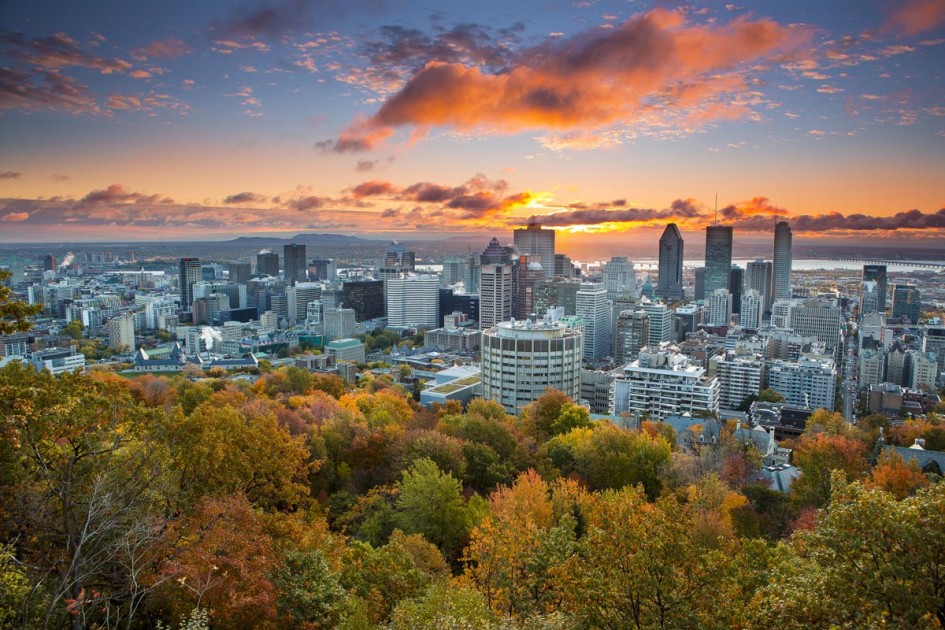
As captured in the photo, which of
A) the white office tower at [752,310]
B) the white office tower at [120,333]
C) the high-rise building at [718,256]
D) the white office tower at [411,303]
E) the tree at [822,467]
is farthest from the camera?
the high-rise building at [718,256]

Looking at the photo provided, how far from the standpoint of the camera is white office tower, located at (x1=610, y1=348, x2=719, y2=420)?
127ft

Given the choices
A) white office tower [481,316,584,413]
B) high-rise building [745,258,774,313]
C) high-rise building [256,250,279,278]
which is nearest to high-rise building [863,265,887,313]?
high-rise building [745,258,774,313]

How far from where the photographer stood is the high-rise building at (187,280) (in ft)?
347

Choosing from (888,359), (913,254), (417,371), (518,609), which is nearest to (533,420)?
(518,609)

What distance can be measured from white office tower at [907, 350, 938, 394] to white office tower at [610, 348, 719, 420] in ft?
69.3

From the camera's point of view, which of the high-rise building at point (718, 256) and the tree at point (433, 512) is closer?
the tree at point (433, 512)

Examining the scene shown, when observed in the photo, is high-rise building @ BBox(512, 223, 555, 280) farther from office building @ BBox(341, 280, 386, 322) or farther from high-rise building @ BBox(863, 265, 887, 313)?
high-rise building @ BBox(863, 265, 887, 313)

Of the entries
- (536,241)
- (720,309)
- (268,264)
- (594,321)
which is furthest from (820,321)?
(268,264)

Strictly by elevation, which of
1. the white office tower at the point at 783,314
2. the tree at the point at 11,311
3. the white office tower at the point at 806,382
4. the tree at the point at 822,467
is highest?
the tree at the point at 11,311

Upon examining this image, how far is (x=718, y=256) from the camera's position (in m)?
122

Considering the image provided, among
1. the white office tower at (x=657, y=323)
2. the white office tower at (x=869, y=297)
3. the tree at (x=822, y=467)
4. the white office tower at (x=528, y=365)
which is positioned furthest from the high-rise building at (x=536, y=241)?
the tree at (x=822, y=467)

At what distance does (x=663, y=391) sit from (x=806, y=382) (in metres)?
16.4

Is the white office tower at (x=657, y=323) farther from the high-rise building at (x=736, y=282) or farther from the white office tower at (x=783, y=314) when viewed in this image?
the high-rise building at (x=736, y=282)

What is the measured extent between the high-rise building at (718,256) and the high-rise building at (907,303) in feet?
148
